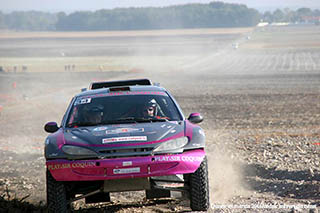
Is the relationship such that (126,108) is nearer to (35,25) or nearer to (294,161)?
(294,161)

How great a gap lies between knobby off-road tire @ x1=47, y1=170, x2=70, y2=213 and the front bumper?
0.09 metres

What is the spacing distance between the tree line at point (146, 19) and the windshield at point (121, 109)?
158 meters

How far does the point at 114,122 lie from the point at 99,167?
124 centimetres

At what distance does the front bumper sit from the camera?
253 inches

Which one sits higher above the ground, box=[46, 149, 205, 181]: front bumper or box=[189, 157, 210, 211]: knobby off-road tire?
box=[46, 149, 205, 181]: front bumper

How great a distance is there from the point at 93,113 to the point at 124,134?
1075 mm

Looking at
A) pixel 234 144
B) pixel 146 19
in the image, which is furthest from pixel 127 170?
pixel 146 19

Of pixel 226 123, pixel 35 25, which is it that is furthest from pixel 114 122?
pixel 35 25

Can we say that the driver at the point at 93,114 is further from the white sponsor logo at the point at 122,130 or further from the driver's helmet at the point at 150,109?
the white sponsor logo at the point at 122,130

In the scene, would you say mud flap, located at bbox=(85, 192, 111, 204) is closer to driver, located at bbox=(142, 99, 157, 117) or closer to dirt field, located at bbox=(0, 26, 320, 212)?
dirt field, located at bbox=(0, 26, 320, 212)

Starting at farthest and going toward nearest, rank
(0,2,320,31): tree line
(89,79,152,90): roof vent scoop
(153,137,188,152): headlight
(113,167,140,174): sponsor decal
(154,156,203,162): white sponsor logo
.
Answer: (0,2,320,31): tree line
(89,79,152,90): roof vent scoop
(153,137,188,152): headlight
(154,156,203,162): white sponsor logo
(113,167,140,174): sponsor decal

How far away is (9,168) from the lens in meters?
11.3

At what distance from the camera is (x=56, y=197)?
653 cm

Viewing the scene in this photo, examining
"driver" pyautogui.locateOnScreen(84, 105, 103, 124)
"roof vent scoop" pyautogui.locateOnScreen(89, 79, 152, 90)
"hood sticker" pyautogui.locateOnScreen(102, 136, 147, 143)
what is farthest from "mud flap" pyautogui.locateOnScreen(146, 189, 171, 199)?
"roof vent scoop" pyautogui.locateOnScreen(89, 79, 152, 90)
